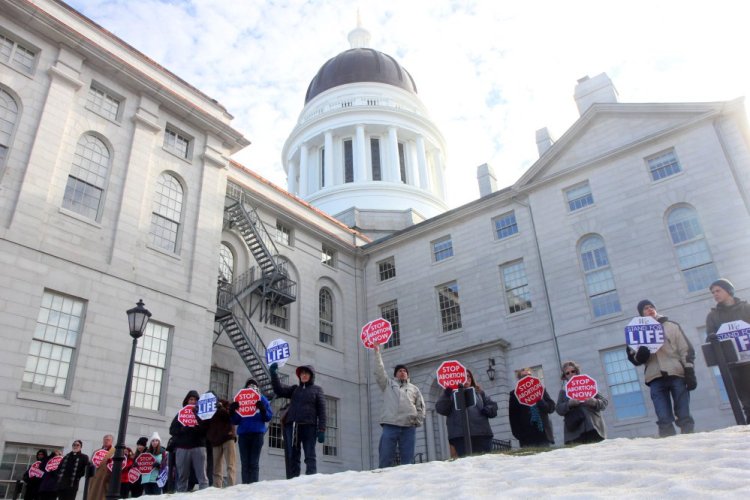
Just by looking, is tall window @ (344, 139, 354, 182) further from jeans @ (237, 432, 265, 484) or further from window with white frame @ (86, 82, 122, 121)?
jeans @ (237, 432, 265, 484)

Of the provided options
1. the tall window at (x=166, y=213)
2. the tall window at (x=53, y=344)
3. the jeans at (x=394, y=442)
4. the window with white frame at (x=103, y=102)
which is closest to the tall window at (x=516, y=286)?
the tall window at (x=166, y=213)

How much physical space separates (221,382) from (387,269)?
466 inches

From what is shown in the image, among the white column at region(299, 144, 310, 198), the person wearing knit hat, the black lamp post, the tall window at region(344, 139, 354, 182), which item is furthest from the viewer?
the white column at region(299, 144, 310, 198)

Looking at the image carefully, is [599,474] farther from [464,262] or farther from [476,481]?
[464,262]

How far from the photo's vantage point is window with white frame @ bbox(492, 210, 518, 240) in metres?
28.1

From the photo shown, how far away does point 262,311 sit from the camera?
26.0 metres

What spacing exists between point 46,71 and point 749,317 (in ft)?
67.7

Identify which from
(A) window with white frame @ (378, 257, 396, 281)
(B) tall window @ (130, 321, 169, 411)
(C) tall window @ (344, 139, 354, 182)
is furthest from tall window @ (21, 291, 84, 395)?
(C) tall window @ (344, 139, 354, 182)

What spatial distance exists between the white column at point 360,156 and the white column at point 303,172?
457cm

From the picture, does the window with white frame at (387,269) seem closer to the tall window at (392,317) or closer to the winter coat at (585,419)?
the tall window at (392,317)

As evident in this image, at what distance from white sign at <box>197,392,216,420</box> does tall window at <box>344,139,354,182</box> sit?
37920 mm

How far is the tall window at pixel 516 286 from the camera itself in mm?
26406

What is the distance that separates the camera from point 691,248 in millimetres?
22609

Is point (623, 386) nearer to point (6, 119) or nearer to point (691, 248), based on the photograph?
point (691, 248)
